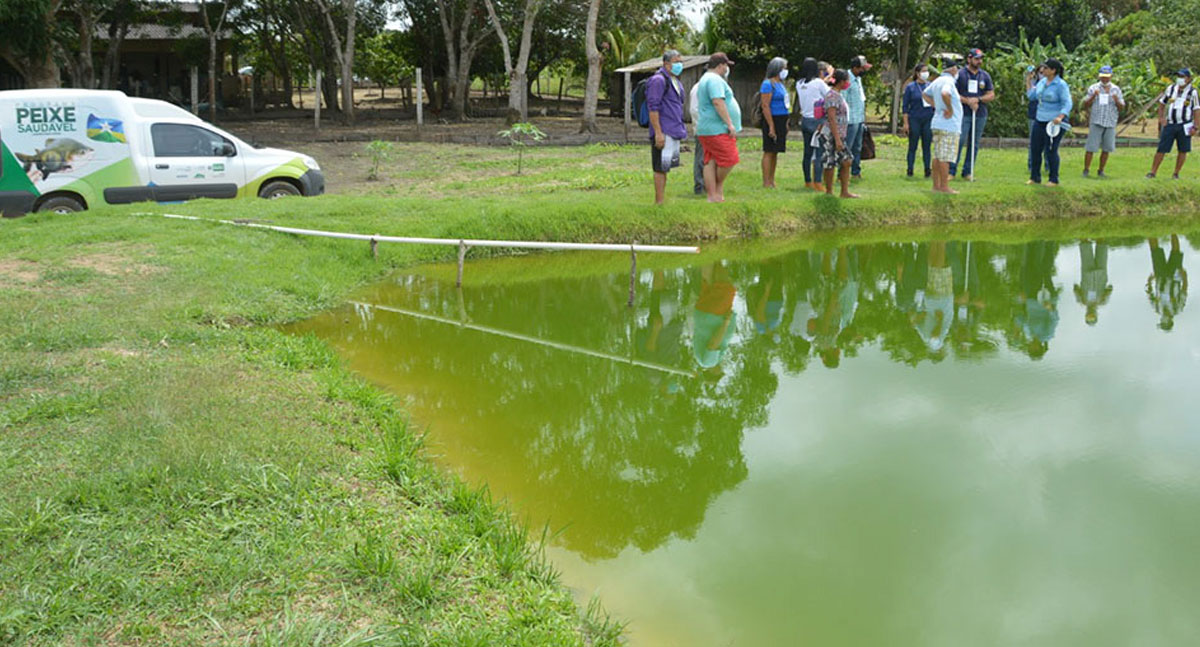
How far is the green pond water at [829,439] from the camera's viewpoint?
3.57 m

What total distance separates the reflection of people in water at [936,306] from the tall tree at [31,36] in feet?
47.8

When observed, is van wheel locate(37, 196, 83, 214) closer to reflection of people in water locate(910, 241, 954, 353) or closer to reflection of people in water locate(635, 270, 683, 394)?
reflection of people in water locate(635, 270, 683, 394)

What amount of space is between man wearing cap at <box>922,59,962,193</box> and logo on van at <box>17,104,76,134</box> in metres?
10.3

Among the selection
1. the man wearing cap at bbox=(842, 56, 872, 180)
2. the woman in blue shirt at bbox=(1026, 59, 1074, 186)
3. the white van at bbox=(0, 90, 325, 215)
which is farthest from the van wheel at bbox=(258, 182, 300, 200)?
the woman in blue shirt at bbox=(1026, 59, 1074, 186)

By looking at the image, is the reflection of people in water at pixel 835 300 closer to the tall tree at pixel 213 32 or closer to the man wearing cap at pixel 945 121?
the man wearing cap at pixel 945 121

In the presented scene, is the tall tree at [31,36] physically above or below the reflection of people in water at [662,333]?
above

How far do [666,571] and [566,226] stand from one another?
6708 millimetres

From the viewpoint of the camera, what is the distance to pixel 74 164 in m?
11.1

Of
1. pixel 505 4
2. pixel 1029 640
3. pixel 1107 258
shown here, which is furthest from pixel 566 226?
pixel 505 4

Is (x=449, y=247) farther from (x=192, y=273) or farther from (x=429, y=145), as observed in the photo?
(x=429, y=145)

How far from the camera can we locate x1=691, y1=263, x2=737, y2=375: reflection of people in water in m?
6.66

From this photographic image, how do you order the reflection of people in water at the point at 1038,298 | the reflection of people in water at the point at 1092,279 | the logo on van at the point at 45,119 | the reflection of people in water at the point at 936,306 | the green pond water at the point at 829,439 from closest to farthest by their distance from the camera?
the green pond water at the point at 829,439 → the reflection of people in water at the point at 1038,298 → the reflection of people in water at the point at 936,306 → the reflection of people in water at the point at 1092,279 → the logo on van at the point at 45,119

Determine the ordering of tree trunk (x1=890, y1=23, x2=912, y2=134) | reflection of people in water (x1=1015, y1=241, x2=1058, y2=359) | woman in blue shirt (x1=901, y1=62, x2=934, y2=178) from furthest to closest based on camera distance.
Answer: tree trunk (x1=890, y1=23, x2=912, y2=134), woman in blue shirt (x1=901, y1=62, x2=934, y2=178), reflection of people in water (x1=1015, y1=241, x2=1058, y2=359)

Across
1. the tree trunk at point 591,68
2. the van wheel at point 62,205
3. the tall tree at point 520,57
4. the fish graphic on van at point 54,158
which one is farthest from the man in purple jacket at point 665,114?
the tall tree at point 520,57
